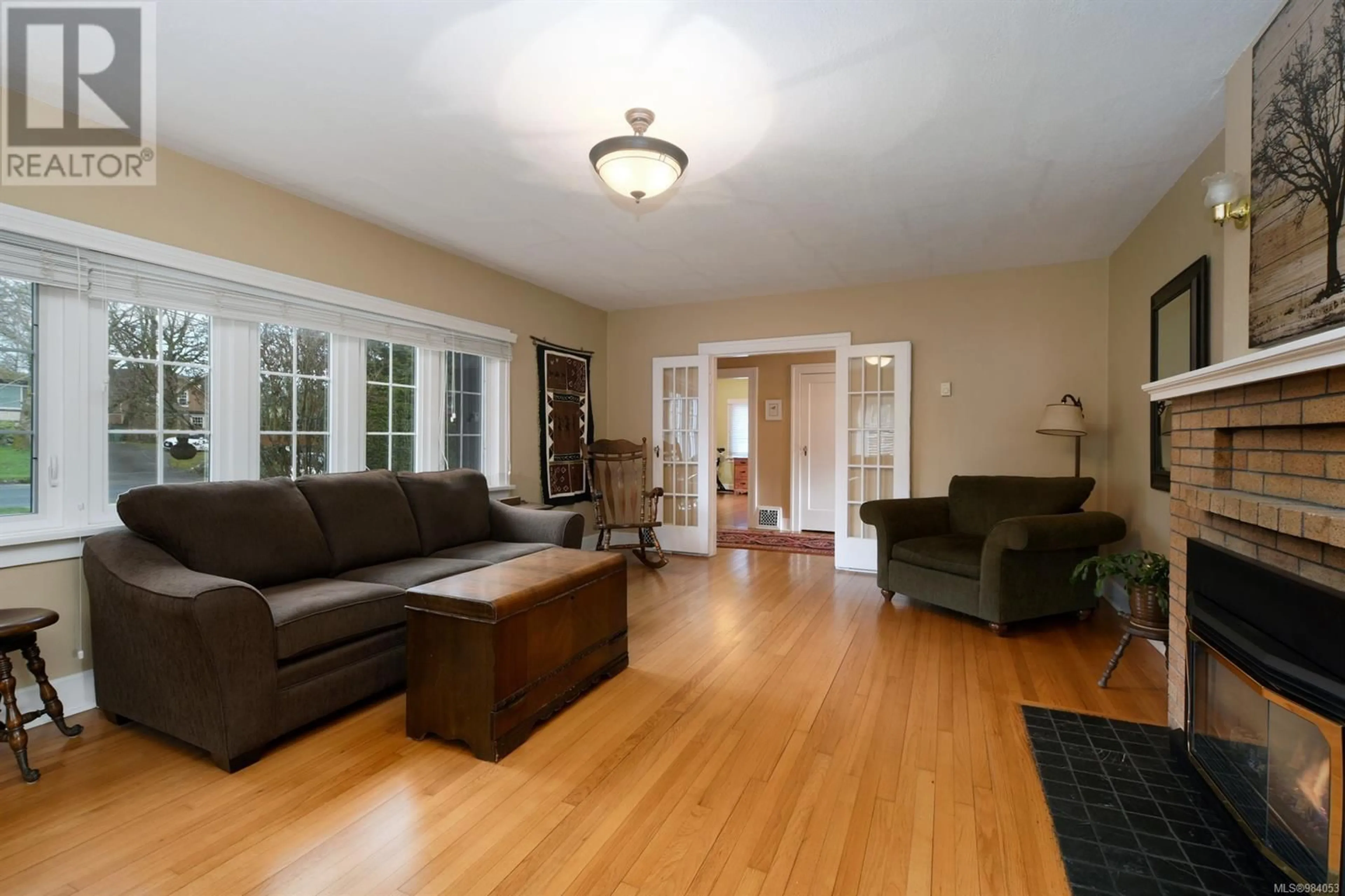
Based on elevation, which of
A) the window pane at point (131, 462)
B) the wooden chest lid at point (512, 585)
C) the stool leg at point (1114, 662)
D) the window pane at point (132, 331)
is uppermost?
the window pane at point (132, 331)

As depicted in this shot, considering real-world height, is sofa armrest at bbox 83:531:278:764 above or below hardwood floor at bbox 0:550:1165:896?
above

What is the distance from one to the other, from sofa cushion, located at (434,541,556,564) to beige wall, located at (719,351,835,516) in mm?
4204

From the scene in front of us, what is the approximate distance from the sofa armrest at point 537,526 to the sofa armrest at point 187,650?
1742 millimetres

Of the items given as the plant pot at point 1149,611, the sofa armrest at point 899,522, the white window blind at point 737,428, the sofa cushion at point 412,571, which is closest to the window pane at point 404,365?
the sofa cushion at point 412,571

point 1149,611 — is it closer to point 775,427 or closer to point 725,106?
point 725,106

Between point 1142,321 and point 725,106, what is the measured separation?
302 centimetres

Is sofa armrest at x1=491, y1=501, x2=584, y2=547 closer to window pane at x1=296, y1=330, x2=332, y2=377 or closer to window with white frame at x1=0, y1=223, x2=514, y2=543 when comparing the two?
window with white frame at x1=0, y1=223, x2=514, y2=543

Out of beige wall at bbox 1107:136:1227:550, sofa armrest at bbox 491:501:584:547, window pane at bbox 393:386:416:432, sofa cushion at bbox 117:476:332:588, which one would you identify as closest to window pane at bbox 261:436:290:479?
sofa cushion at bbox 117:476:332:588

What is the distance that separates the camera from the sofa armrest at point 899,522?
158 inches

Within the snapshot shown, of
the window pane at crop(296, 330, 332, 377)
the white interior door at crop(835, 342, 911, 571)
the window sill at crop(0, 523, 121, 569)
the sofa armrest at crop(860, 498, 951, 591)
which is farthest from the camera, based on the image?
the white interior door at crop(835, 342, 911, 571)

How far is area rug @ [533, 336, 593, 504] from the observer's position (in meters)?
5.08

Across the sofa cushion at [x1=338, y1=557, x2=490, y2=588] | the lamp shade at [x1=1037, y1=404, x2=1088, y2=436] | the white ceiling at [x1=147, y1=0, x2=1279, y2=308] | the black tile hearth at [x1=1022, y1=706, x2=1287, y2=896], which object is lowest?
the black tile hearth at [x1=1022, y1=706, x2=1287, y2=896]

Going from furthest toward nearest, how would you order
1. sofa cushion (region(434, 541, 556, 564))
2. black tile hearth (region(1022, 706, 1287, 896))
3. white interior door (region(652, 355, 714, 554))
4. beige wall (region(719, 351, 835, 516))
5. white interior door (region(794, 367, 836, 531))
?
beige wall (region(719, 351, 835, 516)) → white interior door (region(794, 367, 836, 531)) → white interior door (region(652, 355, 714, 554)) → sofa cushion (region(434, 541, 556, 564)) → black tile hearth (region(1022, 706, 1287, 896))

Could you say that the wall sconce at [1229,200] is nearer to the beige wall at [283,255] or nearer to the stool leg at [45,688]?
the beige wall at [283,255]
